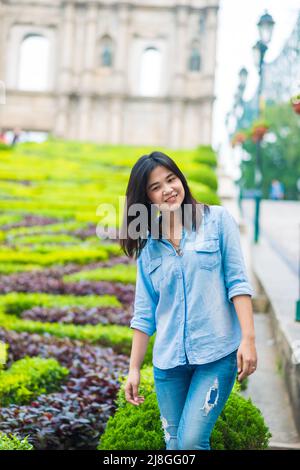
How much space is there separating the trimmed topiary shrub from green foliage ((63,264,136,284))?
173 inches

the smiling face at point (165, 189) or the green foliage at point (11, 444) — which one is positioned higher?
the smiling face at point (165, 189)

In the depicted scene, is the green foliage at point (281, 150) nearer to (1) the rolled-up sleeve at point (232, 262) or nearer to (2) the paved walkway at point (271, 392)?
(2) the paved walkway at point (271, 392)

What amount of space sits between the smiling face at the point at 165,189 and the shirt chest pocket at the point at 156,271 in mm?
235

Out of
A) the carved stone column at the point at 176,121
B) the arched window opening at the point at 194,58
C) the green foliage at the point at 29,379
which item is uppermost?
the arched window opening at the point at 194,58

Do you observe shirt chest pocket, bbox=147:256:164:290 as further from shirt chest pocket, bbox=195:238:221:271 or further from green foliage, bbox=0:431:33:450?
green foliage, bbox=0:431:33:450

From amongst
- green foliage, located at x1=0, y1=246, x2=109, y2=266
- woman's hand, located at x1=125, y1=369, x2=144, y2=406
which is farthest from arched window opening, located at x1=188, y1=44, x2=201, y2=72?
woman's hand, located at x1=125, y1=369, x2=144, y2=406

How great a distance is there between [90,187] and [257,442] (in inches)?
549

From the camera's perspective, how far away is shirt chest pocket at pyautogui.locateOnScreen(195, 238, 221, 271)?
288 cm

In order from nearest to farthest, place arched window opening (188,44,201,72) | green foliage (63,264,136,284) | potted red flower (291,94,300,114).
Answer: potted red flower (291,94,300,114), green foliage (63,264,136,284), arched window opening (188,44,201,72)

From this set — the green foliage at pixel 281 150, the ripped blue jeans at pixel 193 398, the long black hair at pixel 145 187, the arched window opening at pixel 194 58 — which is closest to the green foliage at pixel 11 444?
the ripped blue jeans at pixel 193 398

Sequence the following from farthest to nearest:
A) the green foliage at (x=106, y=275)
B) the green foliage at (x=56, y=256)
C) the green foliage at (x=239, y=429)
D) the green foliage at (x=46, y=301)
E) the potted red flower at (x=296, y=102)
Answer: the green foliage at (x=56, y=256)
the green foliage at (x=106, y=275)
the green foliage at (x=46, y=301)
the potted red flower at (x=296, y=102)
the green foliage at (x=239, y=429)

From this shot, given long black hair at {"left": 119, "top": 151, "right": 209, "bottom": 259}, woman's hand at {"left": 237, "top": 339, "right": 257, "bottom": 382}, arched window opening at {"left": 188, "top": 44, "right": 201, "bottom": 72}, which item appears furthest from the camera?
arched window opening at {"left": 188, "top": 44, "right": 201, "bottom": 72}

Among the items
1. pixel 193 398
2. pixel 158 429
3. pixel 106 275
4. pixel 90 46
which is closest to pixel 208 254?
pixel 193 398

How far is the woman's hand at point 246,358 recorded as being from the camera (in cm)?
269
